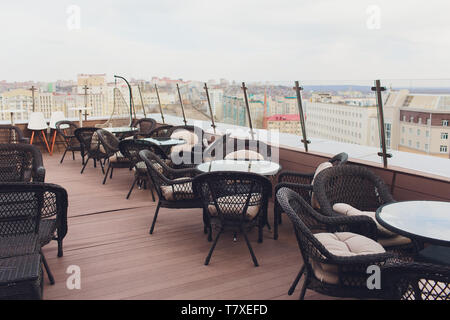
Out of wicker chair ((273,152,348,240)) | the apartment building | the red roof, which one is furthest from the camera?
the red roof

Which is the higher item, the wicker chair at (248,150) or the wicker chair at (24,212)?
the wicker chair at (248,150)

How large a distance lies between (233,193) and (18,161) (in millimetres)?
2533

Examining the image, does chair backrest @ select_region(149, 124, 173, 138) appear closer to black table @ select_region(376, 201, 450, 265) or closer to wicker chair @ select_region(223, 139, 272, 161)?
wicker chair @ select_region(223, 139, 272, 161)

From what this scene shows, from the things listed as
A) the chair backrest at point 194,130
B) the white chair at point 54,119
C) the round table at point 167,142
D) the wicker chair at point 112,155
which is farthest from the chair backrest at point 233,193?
the white chair at point 54,119

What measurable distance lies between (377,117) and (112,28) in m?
9.24

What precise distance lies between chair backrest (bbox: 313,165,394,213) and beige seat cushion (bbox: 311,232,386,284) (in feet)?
2.19

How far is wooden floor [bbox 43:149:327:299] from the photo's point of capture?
3.15 meters

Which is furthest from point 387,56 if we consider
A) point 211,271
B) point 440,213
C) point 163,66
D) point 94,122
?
point 94,122

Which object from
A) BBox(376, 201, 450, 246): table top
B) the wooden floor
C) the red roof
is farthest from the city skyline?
BBox(376, 201, 450, 246): table top

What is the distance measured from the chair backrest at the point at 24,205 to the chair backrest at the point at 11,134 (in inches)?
171

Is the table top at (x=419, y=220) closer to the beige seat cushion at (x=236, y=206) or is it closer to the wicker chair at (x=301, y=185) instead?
the wicker chair at (x=301, y=185)

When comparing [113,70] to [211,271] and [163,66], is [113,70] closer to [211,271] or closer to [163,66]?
[163,66]

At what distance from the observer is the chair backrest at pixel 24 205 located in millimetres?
2800
